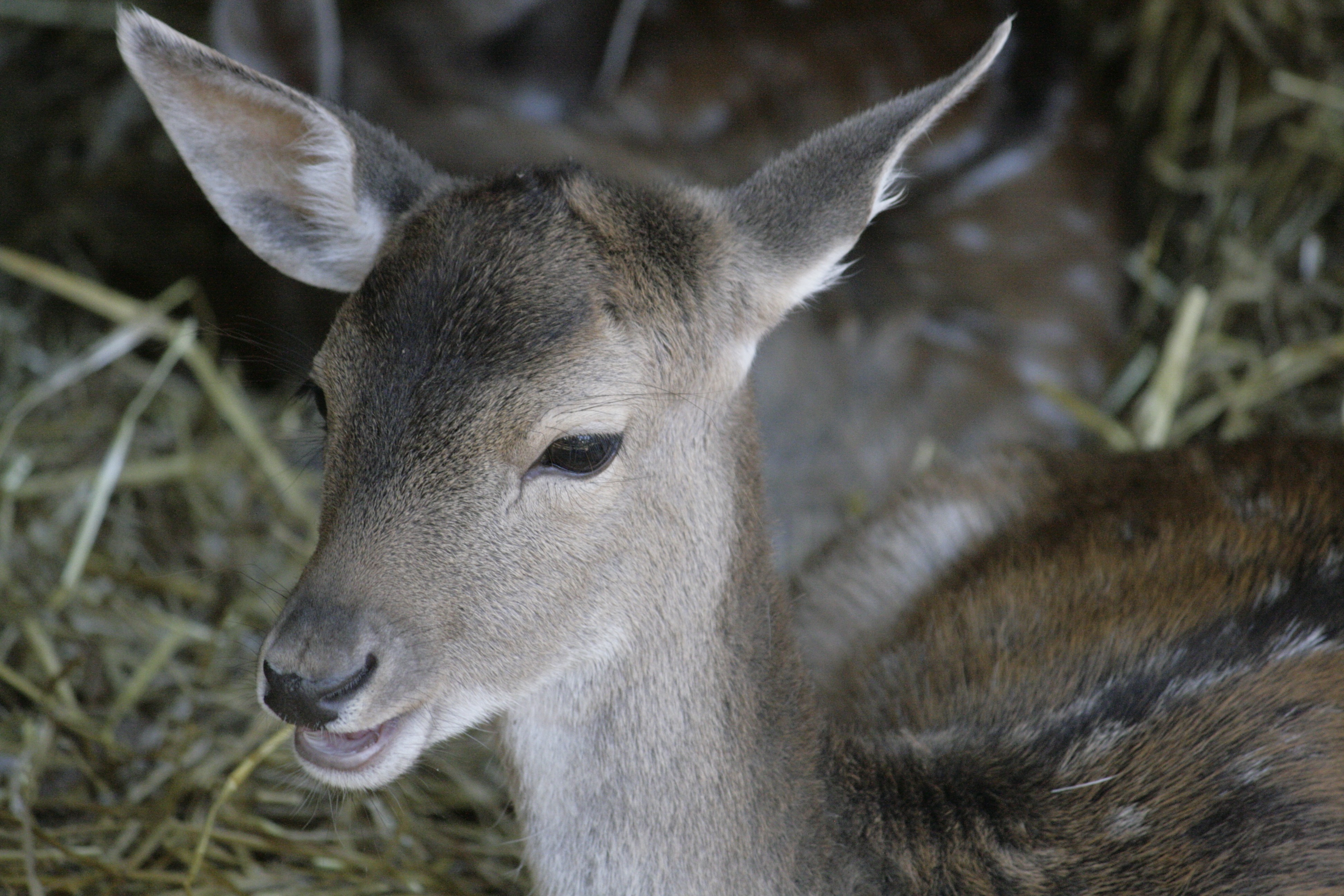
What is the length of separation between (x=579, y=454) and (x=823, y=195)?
1.98ft

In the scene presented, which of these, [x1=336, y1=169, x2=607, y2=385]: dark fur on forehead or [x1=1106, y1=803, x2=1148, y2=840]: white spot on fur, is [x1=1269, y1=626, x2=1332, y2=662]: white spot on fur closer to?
[x1=1106, y1=803, x2=1148, y2=840]: white spot on fur

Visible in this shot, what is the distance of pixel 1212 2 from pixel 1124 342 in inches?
50.7

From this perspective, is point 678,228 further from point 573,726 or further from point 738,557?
point 573,726

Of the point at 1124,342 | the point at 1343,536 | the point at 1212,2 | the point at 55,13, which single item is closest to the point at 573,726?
the point at 1343,536

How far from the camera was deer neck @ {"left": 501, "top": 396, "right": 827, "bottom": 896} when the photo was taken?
226 cm

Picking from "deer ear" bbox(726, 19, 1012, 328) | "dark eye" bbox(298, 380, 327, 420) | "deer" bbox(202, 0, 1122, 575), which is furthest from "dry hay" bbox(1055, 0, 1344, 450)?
"dark eye" bbox(298, 380, 327, 420)

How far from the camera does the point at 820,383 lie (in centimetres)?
450

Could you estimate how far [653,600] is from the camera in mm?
2234

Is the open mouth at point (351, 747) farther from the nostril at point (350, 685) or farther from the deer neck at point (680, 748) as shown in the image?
the deer neck at point (680, 748)

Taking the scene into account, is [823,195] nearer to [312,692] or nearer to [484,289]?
[484,289]

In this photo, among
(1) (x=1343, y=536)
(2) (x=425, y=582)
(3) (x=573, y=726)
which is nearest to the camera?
(2) (x=425, y=582)

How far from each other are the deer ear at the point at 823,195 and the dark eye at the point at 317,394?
0.76 metres

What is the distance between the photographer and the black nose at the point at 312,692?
1977mm

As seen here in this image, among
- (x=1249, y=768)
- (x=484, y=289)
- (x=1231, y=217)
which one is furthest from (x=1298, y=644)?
(x=1231, y=217)
